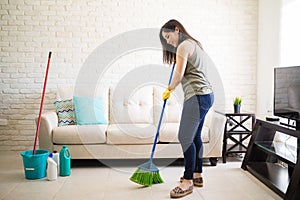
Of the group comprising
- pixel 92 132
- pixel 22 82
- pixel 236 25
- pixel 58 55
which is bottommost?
pixel 92 132

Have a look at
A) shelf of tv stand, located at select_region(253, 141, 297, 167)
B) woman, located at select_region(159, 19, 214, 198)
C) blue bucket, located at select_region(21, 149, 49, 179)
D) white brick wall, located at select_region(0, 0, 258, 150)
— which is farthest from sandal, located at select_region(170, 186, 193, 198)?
white brick wall, located at select_region(0, 0, 258, 150)

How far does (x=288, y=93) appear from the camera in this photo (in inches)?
112

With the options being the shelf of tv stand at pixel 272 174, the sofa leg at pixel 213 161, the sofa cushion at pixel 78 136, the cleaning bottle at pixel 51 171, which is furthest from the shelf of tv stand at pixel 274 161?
the cleaning bottle at pixel 51 171

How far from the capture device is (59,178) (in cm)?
293

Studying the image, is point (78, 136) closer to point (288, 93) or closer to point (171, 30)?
point (171, 30)

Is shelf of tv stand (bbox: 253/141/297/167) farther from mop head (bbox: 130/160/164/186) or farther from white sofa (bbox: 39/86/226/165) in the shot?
mop head (bbox: 130/160/164/186)

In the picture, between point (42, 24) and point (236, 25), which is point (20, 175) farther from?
point (236, 25)

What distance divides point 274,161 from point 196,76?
1.46 metres

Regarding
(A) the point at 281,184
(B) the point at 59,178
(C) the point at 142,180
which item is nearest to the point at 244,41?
(A) the point at 281,184

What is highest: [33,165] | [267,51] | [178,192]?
[267,51]

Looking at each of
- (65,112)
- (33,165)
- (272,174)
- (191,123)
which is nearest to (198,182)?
(191,123)

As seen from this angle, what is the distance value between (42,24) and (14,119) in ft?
4.18

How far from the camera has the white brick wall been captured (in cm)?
400

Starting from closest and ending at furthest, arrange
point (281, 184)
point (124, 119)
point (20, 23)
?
point (281, 184), point (124, 119), point (20, 23)
